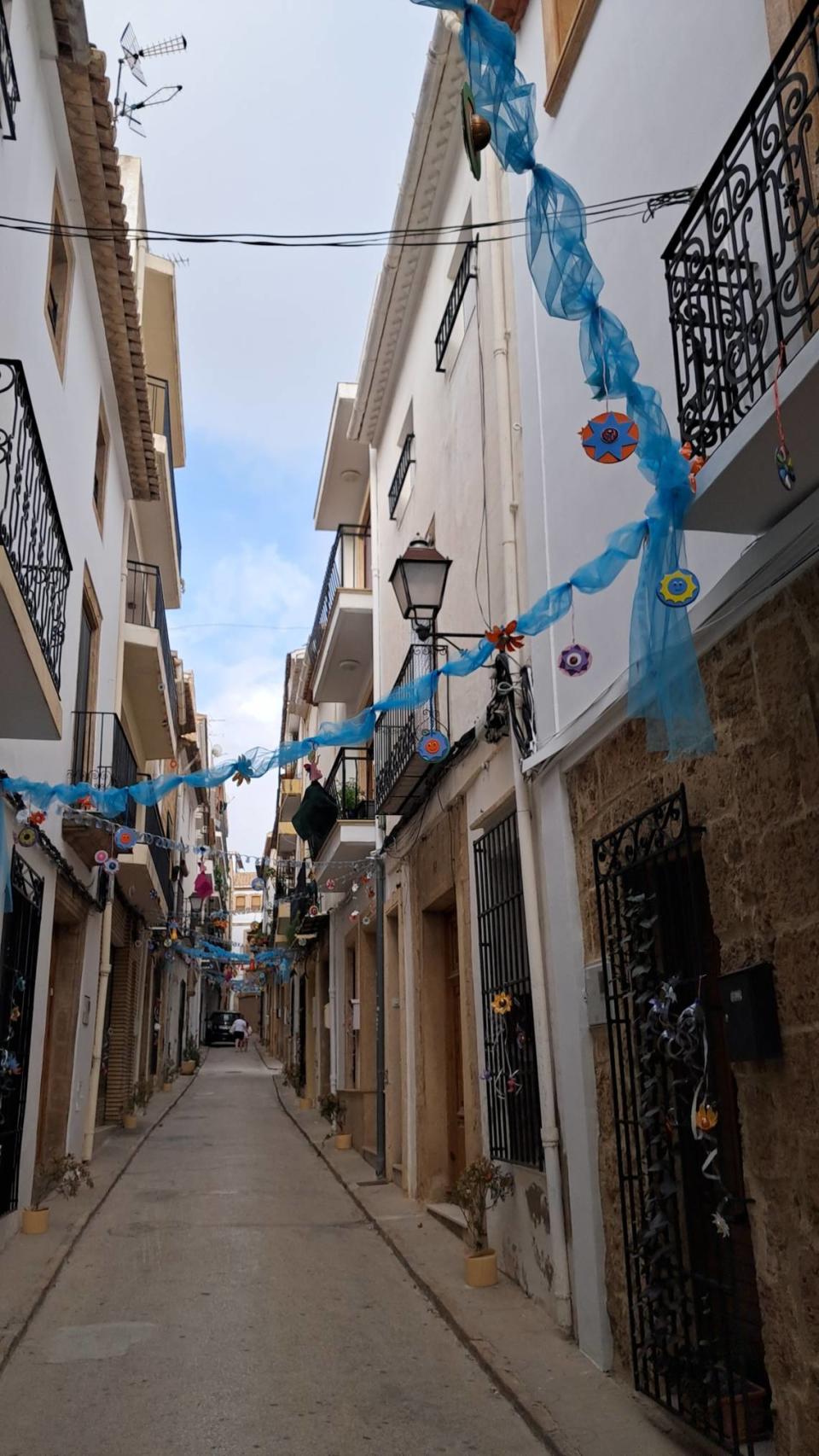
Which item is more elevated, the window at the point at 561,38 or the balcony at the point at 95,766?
the window at the point at 561,38

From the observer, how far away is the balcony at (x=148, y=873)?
49.3 ft

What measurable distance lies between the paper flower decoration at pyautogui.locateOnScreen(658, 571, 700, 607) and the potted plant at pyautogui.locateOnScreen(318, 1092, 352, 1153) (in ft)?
39.8

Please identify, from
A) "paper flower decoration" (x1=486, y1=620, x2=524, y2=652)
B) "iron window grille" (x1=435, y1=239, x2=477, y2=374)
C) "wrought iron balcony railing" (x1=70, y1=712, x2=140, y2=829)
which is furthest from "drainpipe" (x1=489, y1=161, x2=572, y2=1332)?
"wrought iron balcony railing" (x1=70, y1=712, x2=140, y2=829)

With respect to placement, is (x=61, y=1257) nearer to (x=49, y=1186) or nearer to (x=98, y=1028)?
(x=49, y=1186)

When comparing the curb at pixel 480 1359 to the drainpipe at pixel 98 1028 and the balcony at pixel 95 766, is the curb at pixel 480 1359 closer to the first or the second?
the drainpipe at pixel 98 1028

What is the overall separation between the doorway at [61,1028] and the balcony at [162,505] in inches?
276

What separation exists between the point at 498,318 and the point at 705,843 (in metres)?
5.07

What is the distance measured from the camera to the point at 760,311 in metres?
3.95

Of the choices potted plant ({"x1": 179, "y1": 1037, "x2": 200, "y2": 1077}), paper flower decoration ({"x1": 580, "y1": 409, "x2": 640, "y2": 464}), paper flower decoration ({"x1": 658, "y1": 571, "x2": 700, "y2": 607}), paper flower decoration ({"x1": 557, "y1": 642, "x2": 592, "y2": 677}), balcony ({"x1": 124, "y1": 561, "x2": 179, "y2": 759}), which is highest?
balcony ({"x1": 124, "y1": 561, "x2": 179, "y2": 759})

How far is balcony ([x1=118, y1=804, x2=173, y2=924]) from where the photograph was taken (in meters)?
15.0

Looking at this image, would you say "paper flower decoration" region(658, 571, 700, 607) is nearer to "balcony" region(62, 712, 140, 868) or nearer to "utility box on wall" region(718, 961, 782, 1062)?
"utility box on wall" region(718, 961, 782, 1062)

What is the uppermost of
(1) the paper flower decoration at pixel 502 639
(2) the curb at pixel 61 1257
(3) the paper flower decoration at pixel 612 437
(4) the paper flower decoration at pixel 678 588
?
(3) the paper flower decoration at pixel 612 437

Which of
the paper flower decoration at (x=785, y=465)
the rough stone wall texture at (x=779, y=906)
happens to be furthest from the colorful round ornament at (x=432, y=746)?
the paper flower decoration at (x=785, y=465)

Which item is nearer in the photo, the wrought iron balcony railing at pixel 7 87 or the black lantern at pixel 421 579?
the wrought iron balcony railing at pixel 7 87
